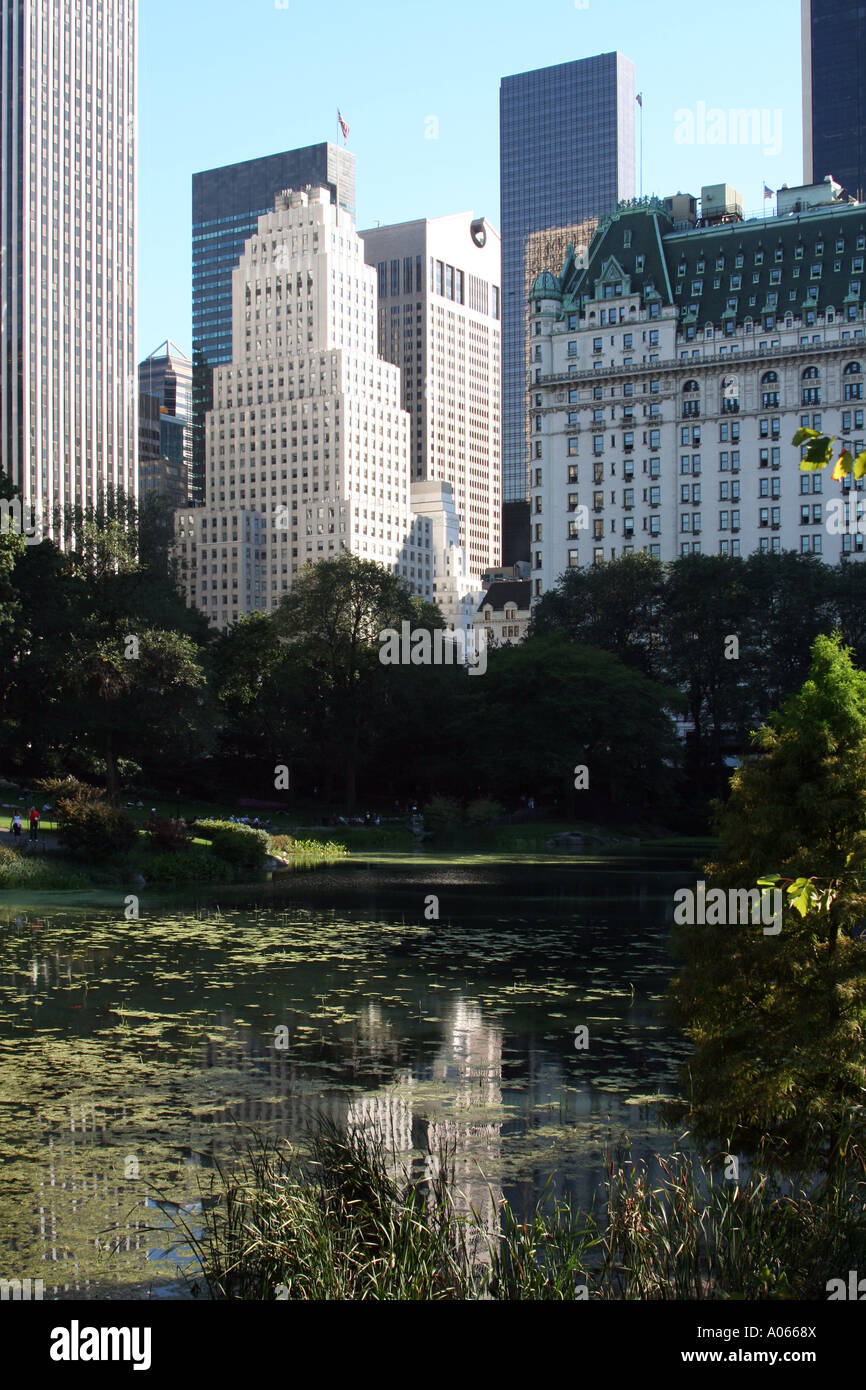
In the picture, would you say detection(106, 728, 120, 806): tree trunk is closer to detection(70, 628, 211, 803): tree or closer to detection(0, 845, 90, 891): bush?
detection(70, 628, 211, 803): tree

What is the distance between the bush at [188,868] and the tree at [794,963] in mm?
38926

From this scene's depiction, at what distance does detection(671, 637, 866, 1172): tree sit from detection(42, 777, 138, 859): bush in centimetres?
3809

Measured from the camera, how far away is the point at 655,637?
117m

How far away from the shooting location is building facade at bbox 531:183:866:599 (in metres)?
148

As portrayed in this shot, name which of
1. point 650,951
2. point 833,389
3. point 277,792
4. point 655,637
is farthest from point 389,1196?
point 833,389

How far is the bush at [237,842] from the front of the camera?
6059 cm

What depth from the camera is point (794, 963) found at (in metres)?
16.3

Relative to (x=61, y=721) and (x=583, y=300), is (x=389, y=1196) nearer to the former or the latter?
(x=61, y=721)

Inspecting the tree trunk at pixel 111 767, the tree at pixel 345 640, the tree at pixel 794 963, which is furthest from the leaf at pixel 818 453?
the tree at pixel 345 640

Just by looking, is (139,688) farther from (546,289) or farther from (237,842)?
(546,289)

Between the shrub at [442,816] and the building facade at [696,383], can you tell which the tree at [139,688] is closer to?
the shrub at [442,816]

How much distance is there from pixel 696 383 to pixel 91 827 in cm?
11719

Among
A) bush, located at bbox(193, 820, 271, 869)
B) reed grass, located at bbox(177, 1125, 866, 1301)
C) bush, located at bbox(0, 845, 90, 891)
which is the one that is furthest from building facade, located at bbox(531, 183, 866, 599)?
reed grass, located at bbox(177, 1125, 866, 1301)

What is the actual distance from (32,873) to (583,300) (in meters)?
126
